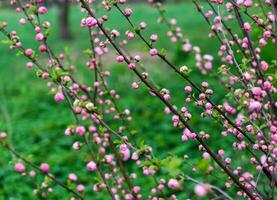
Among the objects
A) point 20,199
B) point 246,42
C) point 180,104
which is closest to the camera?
point 246,42

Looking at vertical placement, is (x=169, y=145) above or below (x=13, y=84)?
below

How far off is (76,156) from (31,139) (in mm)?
929

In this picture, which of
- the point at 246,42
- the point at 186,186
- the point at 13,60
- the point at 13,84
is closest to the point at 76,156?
the point at 186,186

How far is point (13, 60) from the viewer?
12789 millimetres

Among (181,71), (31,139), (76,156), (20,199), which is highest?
(31,139)

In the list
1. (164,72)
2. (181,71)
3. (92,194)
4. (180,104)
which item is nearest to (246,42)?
(181,71)

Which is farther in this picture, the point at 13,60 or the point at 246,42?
the point at 13,60

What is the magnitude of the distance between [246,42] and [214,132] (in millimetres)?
3302

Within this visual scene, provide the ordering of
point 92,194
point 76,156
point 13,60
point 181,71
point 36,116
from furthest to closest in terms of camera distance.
Answer: point 13,60
point 36,116
point 76,156
point 92,194
point 181,71

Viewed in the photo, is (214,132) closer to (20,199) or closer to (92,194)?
(92,194)

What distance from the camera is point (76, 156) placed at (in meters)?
5.80

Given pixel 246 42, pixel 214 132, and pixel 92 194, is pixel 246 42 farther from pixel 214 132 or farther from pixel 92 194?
pixel 214 132

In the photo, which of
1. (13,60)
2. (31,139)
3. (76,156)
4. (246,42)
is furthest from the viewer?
(13,60)

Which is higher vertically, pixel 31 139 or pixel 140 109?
pixel 140 109
